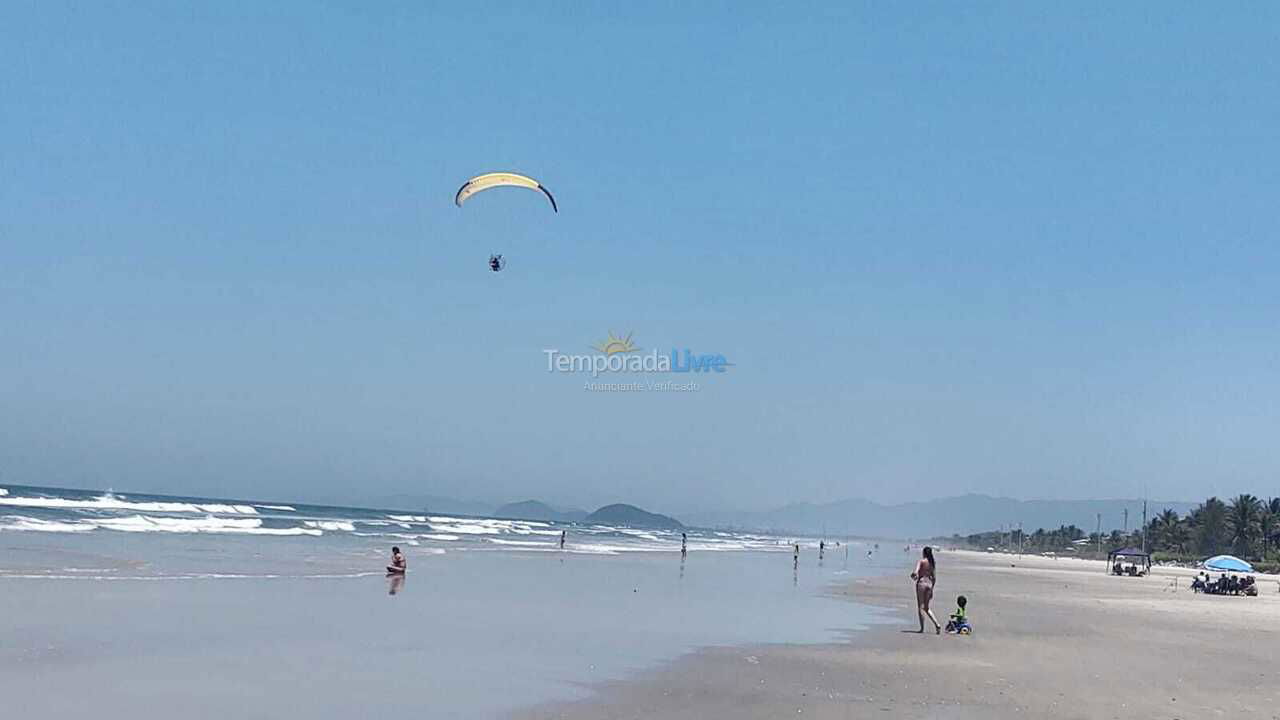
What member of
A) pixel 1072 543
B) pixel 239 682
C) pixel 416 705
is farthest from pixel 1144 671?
pixel 1072 543

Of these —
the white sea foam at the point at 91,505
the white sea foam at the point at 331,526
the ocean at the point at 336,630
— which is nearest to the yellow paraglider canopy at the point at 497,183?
the ocean at the point at 336,630

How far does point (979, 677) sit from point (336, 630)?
8.38 metres

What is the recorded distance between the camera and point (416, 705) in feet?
30.9

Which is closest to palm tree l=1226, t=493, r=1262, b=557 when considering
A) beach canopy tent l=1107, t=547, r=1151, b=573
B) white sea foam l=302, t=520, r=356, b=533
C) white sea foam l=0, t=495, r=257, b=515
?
beach canopy tent l=1107, t=547, r=1151, b=573

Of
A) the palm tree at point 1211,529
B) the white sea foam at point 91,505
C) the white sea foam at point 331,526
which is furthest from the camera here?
the palm tree at point 1211,529

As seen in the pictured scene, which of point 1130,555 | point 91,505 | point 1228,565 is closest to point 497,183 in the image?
point 1228,565

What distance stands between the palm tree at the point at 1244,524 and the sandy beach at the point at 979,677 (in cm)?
8415

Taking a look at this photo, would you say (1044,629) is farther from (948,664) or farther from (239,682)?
(239,682)

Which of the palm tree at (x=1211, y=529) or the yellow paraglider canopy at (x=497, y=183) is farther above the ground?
the yellow paraglider canopy at (x=497, y=183)

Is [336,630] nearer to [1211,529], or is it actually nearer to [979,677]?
[979,677]

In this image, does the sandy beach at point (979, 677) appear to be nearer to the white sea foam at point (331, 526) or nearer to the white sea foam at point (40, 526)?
the white sea foam at point (40, 526)

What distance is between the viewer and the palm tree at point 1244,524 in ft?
308

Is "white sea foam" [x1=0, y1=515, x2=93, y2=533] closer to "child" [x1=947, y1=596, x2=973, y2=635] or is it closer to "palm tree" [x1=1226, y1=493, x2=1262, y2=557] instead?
"child" [x1=947, y1=596, x2=973, y2=635]

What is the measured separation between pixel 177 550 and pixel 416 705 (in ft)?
86.6
